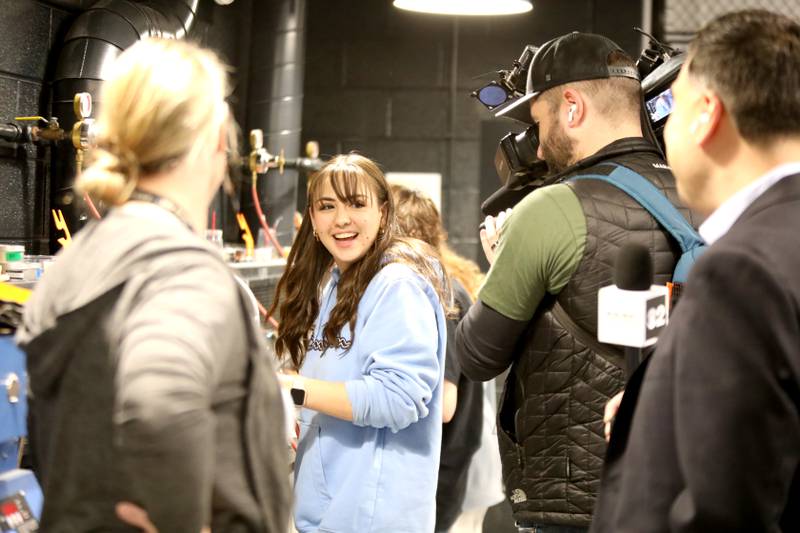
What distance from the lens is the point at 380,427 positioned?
192 cm

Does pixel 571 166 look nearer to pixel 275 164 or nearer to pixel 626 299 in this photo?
pixel 626 299

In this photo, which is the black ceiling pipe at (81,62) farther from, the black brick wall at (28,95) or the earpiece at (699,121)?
the earpiece at (699,121)

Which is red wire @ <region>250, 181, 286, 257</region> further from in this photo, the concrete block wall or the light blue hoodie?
the light blue hoodie

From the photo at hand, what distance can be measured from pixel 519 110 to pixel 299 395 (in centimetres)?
74

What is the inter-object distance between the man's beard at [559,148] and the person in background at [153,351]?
983mm

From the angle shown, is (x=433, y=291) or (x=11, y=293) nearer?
(x=11, y=293)

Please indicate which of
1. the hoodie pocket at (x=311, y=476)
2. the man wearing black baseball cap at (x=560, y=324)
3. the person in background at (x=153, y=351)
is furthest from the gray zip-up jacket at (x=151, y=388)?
the hoodie pocket at (x=311, y=476)

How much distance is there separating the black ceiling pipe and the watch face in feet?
5.44

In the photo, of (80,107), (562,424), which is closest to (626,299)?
(562,424)

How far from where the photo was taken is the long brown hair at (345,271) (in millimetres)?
2041

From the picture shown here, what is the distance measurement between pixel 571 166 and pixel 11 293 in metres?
1.01

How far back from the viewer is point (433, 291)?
2.04 meters

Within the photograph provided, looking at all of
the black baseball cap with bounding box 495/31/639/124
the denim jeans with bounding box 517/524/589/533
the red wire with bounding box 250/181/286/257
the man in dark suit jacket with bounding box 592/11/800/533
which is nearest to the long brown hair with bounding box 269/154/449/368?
the black baseball cap with bounding box 495/31/639/124

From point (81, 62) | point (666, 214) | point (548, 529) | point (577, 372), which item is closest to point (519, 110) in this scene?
point (666, 214)
